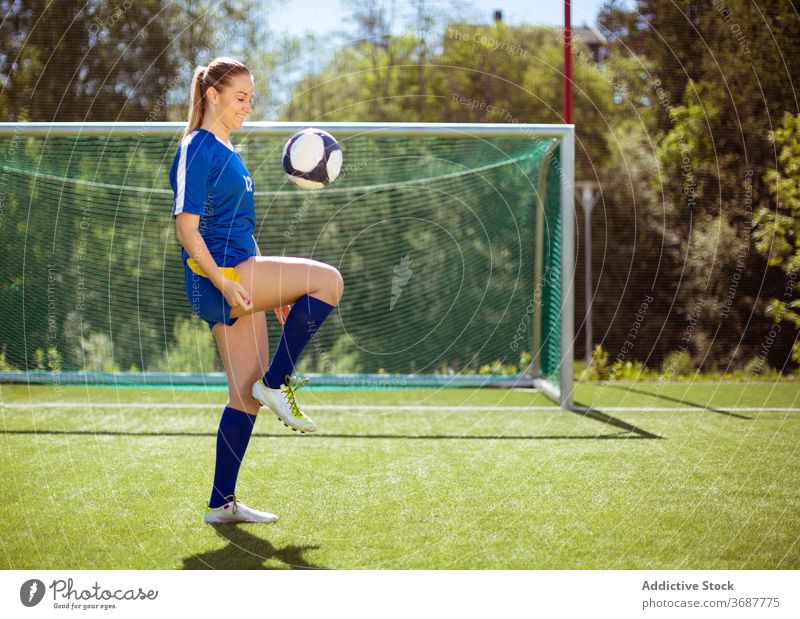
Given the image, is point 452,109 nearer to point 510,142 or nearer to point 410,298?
point 510,142

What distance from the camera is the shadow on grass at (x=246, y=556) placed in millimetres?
3273

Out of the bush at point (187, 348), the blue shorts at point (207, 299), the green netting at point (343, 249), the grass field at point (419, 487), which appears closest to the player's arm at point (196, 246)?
the blue shorts at point (207, 299)

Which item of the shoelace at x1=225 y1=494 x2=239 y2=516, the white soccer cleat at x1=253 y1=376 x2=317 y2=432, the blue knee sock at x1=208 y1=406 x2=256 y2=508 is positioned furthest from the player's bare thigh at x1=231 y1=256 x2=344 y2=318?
the shoelace at x1=225 y1=494 x2=239 y2=516

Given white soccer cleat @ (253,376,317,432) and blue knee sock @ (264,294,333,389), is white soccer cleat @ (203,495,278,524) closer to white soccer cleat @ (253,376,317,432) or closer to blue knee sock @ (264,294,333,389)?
white soccer cleat @ (253,376,317,432)

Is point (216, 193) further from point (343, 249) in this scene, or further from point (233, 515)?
point (343, 249)

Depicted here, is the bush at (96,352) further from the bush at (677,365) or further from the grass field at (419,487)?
the bush at (677,365)

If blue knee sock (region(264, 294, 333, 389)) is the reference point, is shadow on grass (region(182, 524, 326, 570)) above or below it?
below

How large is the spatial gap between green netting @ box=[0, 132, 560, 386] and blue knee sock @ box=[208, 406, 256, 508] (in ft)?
16.8

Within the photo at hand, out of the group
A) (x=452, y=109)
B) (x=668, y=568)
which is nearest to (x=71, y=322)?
(x=452, y=109)

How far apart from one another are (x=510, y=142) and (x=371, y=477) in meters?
5.37

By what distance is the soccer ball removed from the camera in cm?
463

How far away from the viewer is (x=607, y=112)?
13.9m

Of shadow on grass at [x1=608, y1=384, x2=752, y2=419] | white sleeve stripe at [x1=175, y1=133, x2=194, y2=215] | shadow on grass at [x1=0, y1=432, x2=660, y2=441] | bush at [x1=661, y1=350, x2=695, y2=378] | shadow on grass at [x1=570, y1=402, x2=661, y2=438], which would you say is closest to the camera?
white sleeve stripe at [x1=175, y1=133, x2=194, y2=215]

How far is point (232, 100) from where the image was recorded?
3.75 meters
